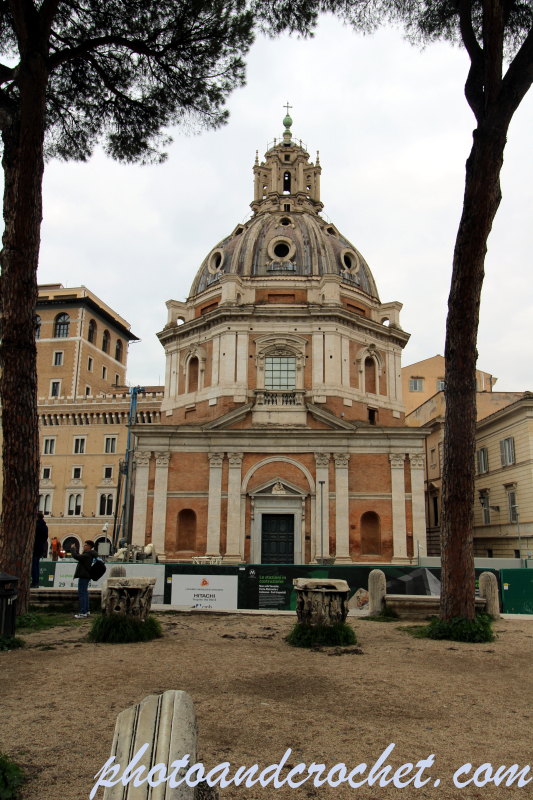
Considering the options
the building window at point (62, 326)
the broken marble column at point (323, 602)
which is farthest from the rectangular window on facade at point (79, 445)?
the broken marble column at point (323, 602)

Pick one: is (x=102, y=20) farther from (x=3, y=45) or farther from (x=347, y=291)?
(x=347, y=291)

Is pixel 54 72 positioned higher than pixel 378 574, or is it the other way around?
pixel 54 72

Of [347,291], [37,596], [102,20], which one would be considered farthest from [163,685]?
[347,291]

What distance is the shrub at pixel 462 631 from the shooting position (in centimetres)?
1045

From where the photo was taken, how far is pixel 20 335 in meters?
11.1

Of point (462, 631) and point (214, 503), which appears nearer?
point (462, 631)

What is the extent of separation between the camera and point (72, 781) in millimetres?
4211

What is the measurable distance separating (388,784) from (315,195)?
40.7 metres

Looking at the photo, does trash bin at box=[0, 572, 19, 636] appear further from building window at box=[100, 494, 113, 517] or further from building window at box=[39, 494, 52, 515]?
building window at box=[39, 494, 52, 515]

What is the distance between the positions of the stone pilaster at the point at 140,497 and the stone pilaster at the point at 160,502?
447 mm

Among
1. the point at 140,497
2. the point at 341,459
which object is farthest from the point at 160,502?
the point at 341,459

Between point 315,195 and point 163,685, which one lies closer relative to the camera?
point 163,685

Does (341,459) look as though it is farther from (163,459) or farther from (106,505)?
(106,505)

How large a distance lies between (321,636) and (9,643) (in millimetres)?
4614
